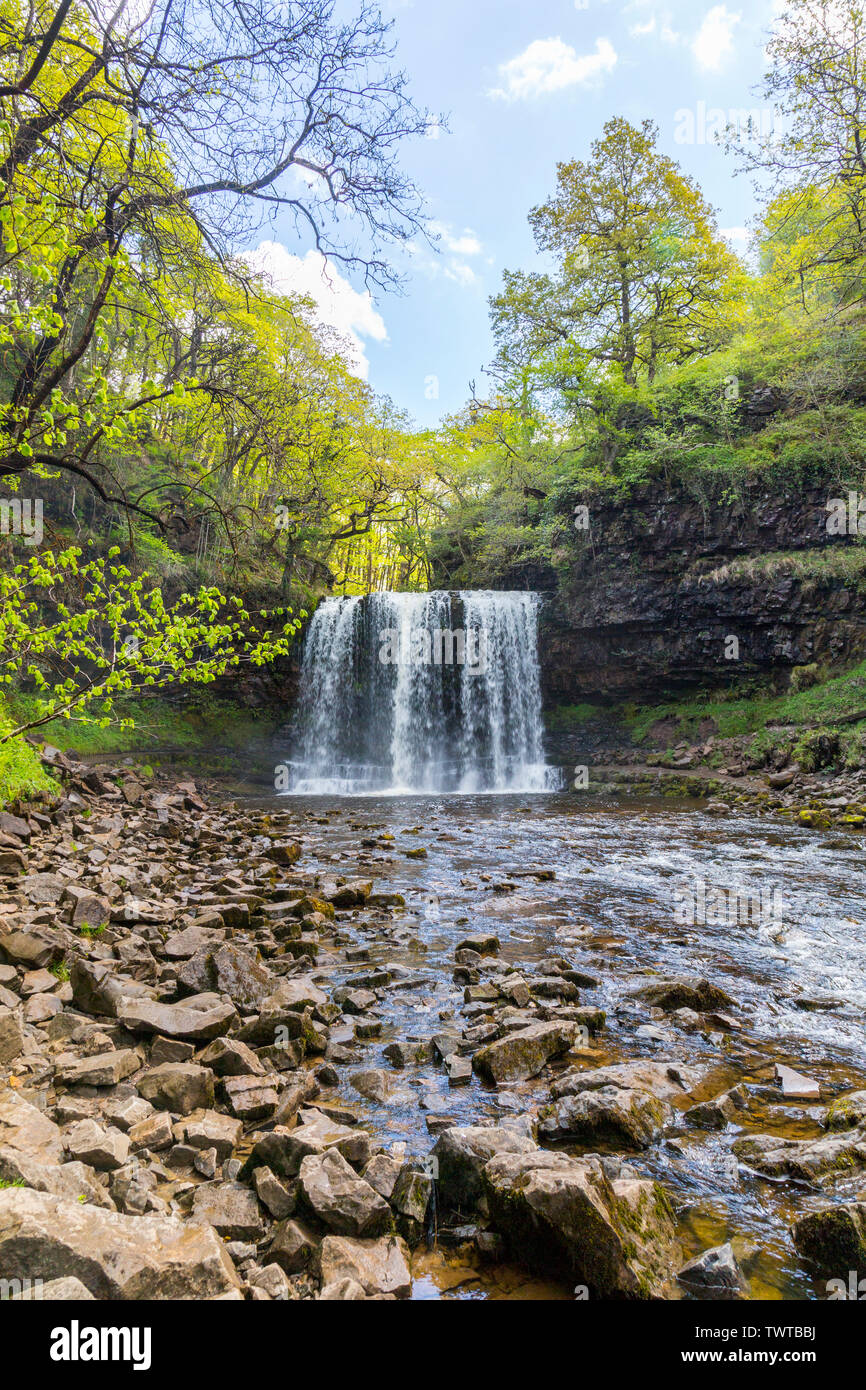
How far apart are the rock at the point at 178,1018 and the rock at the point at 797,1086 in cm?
288

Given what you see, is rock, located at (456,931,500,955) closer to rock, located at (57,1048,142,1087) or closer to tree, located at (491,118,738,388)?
rock, located at (57,1048,142,1087)

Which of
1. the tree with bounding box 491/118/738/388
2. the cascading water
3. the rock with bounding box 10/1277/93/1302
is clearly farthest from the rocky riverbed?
the tree with bounding box 491/118/738/388

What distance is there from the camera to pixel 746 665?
18.8 meters

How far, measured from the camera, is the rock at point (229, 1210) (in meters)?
2.11

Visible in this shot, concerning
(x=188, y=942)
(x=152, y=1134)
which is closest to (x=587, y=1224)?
(x=152, y=1134)

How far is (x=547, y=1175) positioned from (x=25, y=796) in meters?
7.97

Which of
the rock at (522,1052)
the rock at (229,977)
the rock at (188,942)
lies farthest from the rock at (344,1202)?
the rock at (188,942)

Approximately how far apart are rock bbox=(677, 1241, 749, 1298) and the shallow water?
3.2 inches

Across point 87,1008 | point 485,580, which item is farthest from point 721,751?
point 87,1008

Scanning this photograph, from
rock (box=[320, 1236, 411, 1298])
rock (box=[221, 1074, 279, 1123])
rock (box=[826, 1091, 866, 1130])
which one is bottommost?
rock (box=[826, 1091, 866, 1130])

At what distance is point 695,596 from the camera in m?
19.2

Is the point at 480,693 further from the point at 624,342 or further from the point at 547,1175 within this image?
the point at 547,1175

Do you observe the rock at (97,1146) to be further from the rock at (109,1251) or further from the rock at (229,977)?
the rock at (229,977)

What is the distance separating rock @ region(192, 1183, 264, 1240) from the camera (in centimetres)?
211
